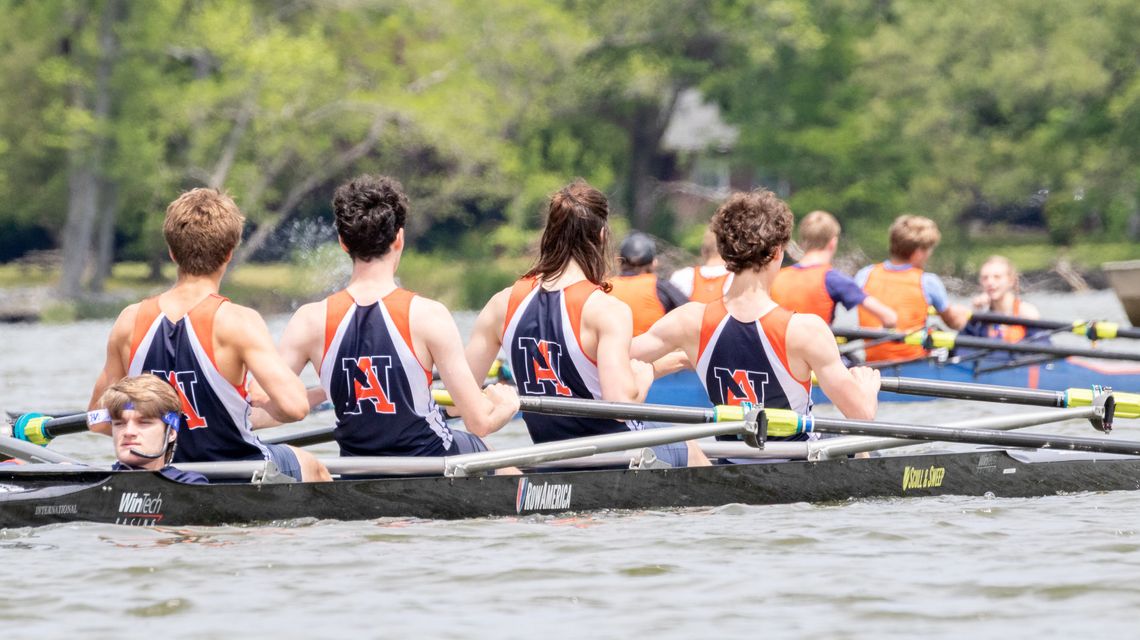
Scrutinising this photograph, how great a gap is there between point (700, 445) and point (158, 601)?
2749 millimetres

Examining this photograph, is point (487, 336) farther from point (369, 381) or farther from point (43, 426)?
point (43, 426)

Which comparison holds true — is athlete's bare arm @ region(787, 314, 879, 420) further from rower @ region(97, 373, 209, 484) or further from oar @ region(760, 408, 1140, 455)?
rower @ region(97, 373, 209, 484)

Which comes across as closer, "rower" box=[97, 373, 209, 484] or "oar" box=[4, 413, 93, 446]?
"rower" box=[97, 373, 209, 484]

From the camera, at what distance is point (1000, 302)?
13.2 m

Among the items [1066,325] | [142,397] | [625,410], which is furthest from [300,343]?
[1066,325]

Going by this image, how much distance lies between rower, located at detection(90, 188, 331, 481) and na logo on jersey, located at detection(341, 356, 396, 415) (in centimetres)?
29

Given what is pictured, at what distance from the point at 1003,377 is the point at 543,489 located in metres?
6.62

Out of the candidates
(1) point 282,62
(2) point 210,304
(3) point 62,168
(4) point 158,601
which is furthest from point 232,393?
(3) point 62,168

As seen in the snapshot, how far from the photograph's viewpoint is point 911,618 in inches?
224

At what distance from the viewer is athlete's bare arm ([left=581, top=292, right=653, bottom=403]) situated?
7098 mm

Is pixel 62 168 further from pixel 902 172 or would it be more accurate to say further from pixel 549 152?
pixel 902 172

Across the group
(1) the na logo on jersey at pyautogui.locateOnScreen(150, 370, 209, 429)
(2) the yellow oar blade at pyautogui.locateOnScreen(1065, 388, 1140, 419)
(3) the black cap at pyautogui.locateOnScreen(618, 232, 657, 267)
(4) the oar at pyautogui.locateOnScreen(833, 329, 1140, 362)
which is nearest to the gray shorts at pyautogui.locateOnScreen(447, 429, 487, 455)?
(1) the na logo on jersey at pyautogui.locateOnScreen(150, 370, 209, 429)

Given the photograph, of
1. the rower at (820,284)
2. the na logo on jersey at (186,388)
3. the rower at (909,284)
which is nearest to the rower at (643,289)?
the rower at (820,284)

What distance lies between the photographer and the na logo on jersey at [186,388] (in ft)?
21.4
